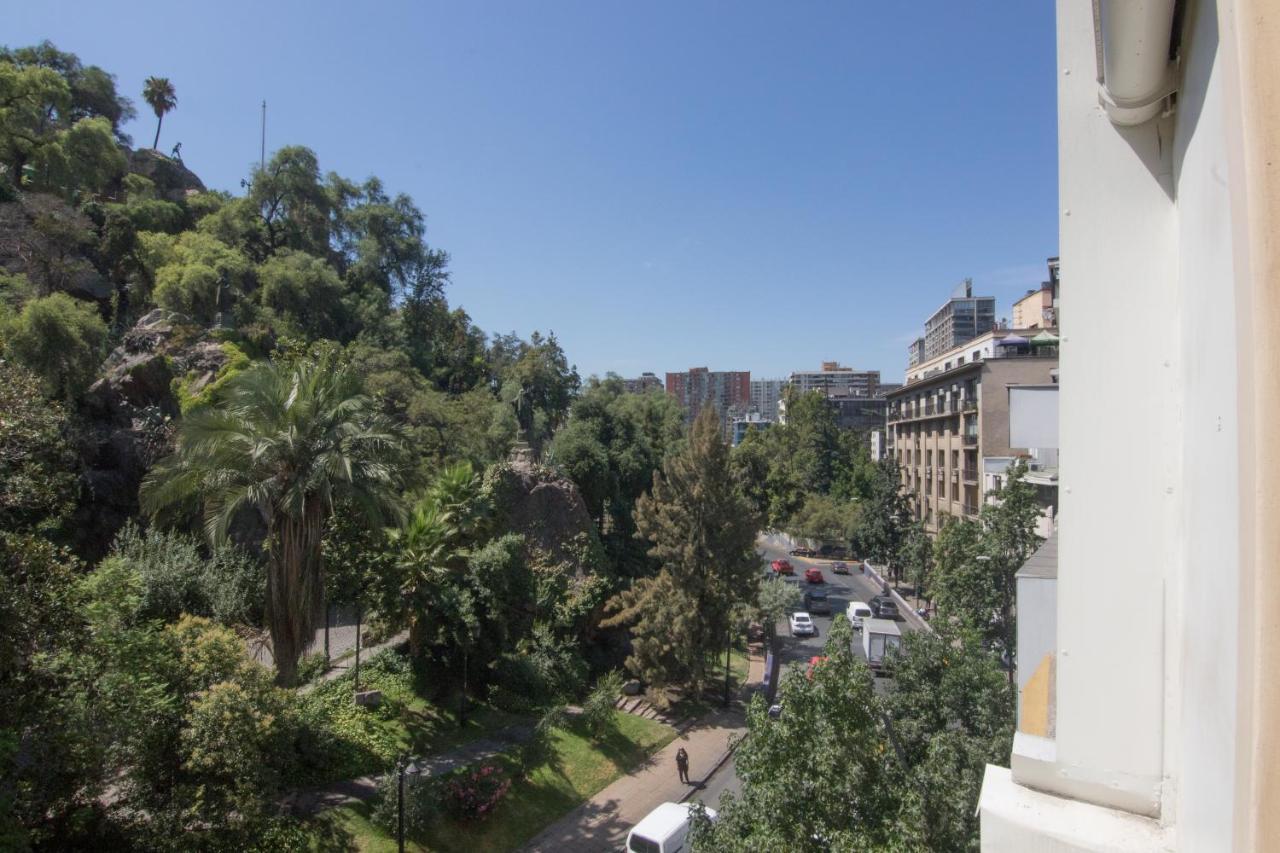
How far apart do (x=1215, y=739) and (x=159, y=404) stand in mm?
26554

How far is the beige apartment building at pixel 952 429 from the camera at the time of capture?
2425 centimetres

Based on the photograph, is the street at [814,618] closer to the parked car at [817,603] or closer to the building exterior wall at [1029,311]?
the parked car at [817,603]

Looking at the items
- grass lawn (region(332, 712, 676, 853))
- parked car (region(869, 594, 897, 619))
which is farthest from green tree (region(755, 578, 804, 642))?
grass lawn (region(332, 712, 676, 853))

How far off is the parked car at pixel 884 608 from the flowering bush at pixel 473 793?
852 inches

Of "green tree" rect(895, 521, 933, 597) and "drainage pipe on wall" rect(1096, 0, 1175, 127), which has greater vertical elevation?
"drainage pipe on wall" rect(1096, 0, 1175, 127)

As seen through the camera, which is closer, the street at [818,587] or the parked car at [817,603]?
the street at [818,587]

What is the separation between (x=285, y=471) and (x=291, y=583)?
1907 mm

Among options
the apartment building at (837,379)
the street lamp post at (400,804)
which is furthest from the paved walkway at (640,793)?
the apartment building at (837,379)

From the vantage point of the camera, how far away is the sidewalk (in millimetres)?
13734

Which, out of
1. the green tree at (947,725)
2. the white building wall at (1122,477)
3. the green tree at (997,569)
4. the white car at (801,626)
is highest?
the white building wall at (1122,477)

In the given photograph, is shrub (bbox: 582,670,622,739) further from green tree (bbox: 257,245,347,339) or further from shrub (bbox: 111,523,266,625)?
green tree (bbox: 257,245,347,339)

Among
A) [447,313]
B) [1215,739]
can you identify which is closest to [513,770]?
[1215,739]

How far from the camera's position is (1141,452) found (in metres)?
1.74

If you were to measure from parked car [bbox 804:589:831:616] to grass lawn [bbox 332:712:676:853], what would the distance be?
16.8 meters
